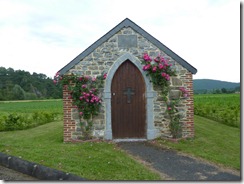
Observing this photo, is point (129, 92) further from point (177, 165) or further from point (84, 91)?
point (177, 165)

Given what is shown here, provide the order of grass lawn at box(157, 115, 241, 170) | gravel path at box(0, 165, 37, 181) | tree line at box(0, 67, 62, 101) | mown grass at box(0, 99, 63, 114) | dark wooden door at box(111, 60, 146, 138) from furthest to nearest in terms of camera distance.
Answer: tree line at box(0, 67, 62, 101), mown grass at box(0, 99, 63, 114), dark wooden door at box(111, 60, 146, 138), grass lawn at box(157, 115, 241, 170), gravel path at box(0, 165, 37, 181)

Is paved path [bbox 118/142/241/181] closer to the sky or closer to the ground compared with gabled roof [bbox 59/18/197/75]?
closer to the ground

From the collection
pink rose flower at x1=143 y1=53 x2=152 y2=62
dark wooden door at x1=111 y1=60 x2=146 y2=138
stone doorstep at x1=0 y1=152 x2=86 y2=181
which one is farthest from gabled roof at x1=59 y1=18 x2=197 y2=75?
stone doorstep at x1=0 y1=152 x2=86 y2=181

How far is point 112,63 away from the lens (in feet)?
32.1

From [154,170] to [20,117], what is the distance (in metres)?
10.4

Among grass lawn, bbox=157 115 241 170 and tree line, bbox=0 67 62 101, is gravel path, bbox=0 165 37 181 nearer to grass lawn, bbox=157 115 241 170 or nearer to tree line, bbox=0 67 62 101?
grass lawn, bbox=157 115 241 170

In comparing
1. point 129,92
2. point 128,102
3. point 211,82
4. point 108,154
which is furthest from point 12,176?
point 211,82

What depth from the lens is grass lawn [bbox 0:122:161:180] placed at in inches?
246

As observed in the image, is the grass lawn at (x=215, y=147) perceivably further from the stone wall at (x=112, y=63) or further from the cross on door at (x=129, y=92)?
the cross on door at (x=129, y=92)

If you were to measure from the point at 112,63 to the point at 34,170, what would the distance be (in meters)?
4.56

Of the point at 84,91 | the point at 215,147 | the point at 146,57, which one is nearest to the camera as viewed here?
the point at 215,147

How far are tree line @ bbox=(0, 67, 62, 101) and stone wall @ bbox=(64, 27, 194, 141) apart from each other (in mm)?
41662

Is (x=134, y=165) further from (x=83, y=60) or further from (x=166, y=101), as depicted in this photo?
(x=83, y=60)

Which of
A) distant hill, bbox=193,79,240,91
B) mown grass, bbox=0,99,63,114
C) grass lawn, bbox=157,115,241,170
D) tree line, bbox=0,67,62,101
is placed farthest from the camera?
tree line, bbox=0,67,62,101
